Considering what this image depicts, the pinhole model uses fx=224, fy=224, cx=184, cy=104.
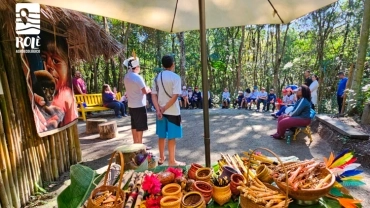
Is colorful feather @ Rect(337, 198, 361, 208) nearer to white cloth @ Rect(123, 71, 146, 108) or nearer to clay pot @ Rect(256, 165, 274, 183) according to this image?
clay pot @ Rect(256, 165, 274, 183)

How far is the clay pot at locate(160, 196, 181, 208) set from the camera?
1.40 m

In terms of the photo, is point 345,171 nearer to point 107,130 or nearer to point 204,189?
point 204,189

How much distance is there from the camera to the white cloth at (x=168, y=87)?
3.23 meters

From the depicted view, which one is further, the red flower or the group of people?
the group of people

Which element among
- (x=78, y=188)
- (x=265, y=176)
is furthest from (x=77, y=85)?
(x=265, y=176)

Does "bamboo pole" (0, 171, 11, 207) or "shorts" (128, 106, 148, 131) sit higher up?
"shorts" (128, 106, 148, 131)

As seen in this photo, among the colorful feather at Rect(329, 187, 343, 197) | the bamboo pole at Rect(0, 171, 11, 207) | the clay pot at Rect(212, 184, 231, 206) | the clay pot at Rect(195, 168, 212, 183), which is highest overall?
the clay pot at Rect(195, 168, 212, 183)

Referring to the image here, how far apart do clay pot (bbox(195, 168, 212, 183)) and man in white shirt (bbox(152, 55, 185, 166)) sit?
5.12ft

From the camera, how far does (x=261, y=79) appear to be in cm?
2006

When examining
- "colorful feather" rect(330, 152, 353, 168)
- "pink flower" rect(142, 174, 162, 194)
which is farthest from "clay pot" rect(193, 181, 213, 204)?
"colorful feather" rect(330, 152, 353, 168)

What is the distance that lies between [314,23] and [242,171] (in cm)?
1571

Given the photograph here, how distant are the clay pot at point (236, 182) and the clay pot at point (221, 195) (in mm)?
55

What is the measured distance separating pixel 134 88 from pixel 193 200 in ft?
8.74

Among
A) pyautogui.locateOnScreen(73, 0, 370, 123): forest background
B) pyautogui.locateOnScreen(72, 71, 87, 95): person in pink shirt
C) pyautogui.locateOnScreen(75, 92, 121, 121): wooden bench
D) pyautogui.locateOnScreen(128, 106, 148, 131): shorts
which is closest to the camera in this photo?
pyautogui.locateOnScreen(128, 106, 148, 131): shorts
